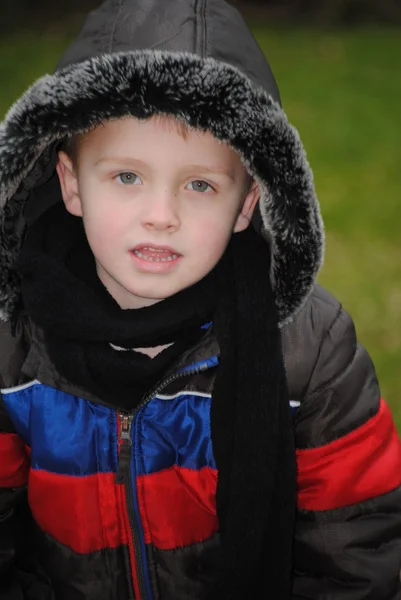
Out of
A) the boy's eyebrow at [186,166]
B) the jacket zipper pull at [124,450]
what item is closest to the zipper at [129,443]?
the jacket zipper pull at [124,450]

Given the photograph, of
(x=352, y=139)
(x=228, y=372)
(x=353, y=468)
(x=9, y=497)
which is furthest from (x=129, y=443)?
(x=352, y=139)

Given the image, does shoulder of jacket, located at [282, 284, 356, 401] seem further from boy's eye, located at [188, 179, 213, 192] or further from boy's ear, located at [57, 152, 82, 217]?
boy's ear, located at [57, 152, 82, 217]

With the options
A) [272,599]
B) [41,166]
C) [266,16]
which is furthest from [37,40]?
[272,599]

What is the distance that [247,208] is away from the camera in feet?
5.66

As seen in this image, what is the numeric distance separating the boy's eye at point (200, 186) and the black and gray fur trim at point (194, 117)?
92 mm

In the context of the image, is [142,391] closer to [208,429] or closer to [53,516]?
[208,429]

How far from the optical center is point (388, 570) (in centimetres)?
165

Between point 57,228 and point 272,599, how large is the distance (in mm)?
914

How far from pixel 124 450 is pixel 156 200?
1.69 feet

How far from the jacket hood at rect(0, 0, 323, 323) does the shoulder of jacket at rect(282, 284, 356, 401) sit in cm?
4

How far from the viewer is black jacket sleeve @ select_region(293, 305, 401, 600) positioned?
5.39 feet

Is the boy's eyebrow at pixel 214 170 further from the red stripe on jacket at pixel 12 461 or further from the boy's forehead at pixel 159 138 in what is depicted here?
the red stripe on jacket at pixel 12 461

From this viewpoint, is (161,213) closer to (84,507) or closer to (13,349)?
(13,349)

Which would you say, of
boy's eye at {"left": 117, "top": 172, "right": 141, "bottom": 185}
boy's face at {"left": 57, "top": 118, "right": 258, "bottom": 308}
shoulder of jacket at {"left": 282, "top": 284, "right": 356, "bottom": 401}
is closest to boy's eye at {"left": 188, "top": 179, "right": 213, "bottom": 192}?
boy's face at {"left": 57, "top": 118, "right": 258, "bottom": 308}
